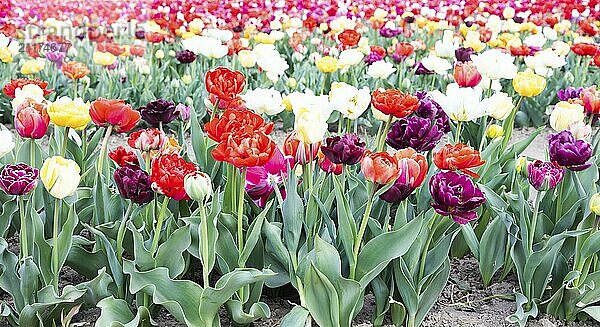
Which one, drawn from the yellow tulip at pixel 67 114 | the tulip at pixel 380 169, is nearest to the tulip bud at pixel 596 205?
the tulip at pixel 380 169

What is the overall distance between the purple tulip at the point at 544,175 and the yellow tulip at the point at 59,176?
1216 millimetres

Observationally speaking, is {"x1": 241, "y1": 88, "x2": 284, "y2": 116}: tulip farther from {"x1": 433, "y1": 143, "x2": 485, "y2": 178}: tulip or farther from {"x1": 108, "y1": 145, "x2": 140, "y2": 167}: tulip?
{"x1": 433, "y1": 143, "x2": 485, "y2": 178}: tulip

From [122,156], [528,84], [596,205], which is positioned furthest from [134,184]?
[528,84]

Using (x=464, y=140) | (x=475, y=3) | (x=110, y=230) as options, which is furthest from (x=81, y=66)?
(x=475, y=3)

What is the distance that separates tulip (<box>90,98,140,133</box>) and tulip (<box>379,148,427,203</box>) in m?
0.76

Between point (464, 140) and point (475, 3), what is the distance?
5067 mm

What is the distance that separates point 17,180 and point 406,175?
0.96 m

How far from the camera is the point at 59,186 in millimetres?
1699

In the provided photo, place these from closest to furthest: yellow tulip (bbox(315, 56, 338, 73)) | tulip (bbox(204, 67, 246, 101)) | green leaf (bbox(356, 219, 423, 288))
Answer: green leaf (bbox(356, 219, 423, 288)) → tulip (bbox(204, 67, 246, 101)) → yellow tulip (bbox(315, 56, 338, 73))

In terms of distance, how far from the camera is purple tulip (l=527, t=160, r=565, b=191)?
1.96m

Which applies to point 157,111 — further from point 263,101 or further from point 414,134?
point 414,134

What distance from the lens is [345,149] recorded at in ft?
5.87

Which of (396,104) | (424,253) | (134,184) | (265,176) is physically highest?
(396,104)

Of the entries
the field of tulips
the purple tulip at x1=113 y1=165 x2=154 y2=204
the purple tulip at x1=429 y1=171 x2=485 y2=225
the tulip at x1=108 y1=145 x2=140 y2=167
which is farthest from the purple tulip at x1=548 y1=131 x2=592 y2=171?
the tulip at x1=108 y1=145 x2=140 y2=167
